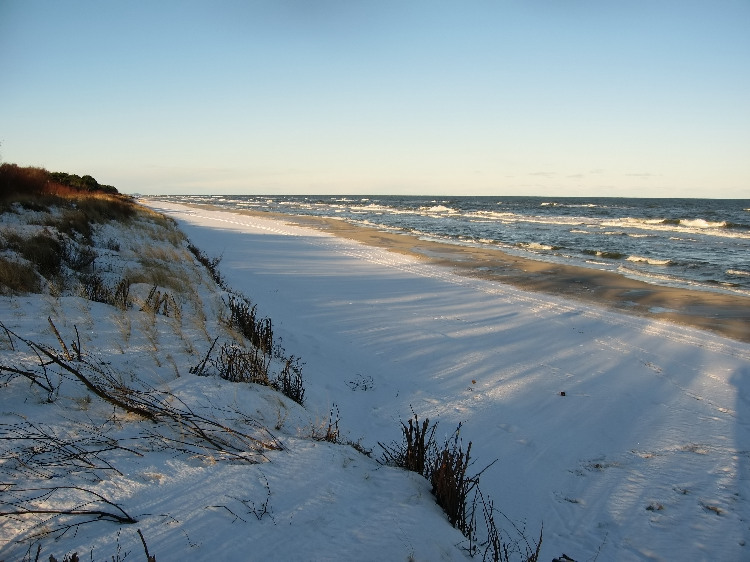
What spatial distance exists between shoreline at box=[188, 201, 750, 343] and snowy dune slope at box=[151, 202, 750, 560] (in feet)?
3.48

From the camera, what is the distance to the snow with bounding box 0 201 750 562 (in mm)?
2404

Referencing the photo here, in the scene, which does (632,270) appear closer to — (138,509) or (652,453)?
(652,453)

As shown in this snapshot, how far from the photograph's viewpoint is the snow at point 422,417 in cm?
240

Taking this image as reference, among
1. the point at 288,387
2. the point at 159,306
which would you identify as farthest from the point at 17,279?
the point at 288,387

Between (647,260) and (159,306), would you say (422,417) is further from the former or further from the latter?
(647,260)

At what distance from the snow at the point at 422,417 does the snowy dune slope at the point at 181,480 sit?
1 centimetres

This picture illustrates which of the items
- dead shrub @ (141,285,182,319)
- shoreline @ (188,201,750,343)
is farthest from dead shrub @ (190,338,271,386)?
shoreline @ (188,201,750,343)

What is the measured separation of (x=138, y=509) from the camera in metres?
2.29

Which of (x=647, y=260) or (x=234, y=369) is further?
(x=647, y=260)

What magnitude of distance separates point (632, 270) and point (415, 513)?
16.7 m

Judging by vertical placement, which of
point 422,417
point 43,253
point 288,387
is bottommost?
point 422,417

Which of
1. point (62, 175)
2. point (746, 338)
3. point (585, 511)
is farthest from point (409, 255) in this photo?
point (62, 175)

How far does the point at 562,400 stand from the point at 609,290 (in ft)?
28.5

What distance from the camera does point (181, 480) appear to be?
8.51ft
